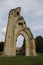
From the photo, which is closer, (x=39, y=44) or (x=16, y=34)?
(x=16, y=34)

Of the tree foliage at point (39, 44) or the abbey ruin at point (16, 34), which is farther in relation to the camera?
the tree foliage at point (39, 44)

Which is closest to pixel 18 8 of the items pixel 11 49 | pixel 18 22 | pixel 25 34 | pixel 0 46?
pixel 18 22

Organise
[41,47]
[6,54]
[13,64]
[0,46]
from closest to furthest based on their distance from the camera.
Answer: [13,64] → [6,54] → [41,47] → [0,46]

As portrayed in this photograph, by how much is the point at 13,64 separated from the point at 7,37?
1225 centimetres

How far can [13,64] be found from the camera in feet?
58.8

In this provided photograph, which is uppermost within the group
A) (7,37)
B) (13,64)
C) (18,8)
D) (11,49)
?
(18,8)

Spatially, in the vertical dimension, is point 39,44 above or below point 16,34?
above

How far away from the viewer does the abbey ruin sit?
2939 centimetres

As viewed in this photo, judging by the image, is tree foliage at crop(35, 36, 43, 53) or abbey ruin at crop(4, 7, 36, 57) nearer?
abbey ruin at crop(4, 7, 36, 57)

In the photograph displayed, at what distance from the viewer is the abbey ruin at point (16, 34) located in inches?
1157

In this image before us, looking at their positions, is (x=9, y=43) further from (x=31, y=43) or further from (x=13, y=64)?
(x=13, y=64)

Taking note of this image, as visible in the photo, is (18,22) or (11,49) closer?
(11,49)

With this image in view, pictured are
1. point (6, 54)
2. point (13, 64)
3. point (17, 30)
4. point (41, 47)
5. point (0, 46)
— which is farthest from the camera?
point (0, 46)

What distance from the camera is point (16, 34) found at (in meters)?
30.8
